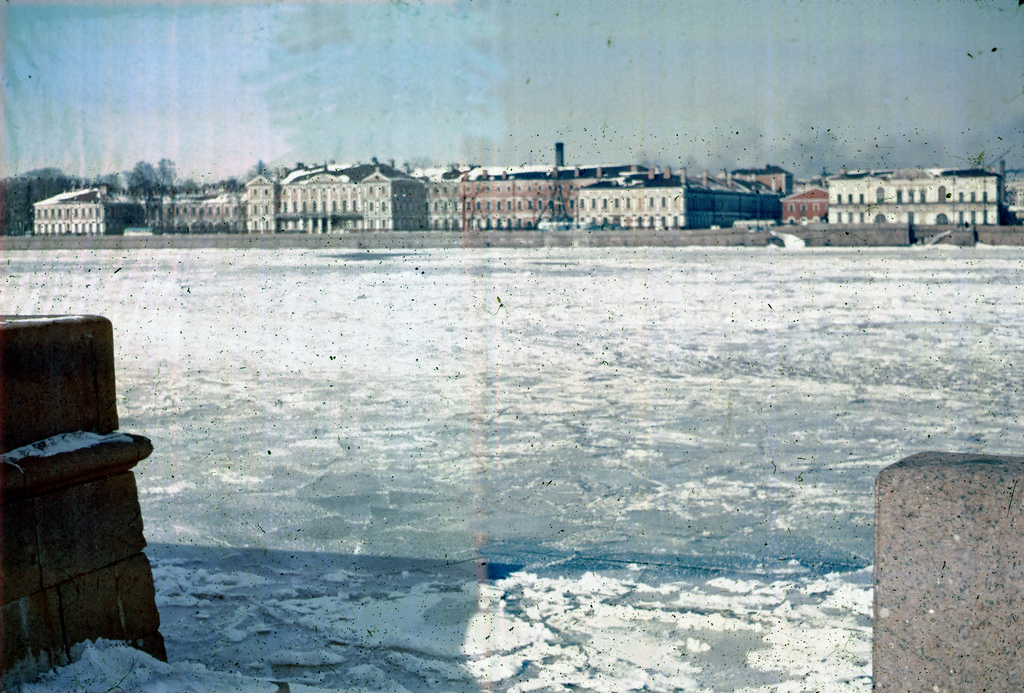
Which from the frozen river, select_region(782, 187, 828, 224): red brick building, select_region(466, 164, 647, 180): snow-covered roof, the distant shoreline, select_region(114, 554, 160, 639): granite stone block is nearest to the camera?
select_region(114, 554, 160, 639): granite stone block

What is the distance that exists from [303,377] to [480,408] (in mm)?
1674

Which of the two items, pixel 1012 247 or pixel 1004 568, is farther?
pixel 1012 247

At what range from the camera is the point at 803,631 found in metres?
2.96

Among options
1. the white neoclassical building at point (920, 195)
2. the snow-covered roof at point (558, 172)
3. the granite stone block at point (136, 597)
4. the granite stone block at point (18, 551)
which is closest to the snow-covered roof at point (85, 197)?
the snow-covered roof at point (558, 172)

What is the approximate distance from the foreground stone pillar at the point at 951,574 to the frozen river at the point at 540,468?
1.40 meters

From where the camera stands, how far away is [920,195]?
1211cm

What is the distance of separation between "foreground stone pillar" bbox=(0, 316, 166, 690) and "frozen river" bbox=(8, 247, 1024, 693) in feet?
1.70

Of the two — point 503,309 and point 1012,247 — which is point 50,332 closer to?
point 503,309

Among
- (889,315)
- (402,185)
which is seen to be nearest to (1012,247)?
(889,315)

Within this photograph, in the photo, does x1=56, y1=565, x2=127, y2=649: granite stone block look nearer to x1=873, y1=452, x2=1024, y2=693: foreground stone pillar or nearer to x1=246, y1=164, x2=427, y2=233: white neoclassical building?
x1=873, y1=452, x2=1024, y2=693: foreground stone pillar

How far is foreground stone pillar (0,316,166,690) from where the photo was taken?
200 cm

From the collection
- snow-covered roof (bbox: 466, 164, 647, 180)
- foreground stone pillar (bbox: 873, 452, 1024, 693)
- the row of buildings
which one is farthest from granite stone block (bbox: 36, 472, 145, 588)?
snow-covered roof (bbox: 466, 164, 647, 180)

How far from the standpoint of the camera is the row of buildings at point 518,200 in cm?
715

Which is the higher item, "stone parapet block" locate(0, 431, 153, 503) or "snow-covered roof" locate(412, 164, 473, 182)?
"snow-covered roof" locate(412, 164, 473, 182)
